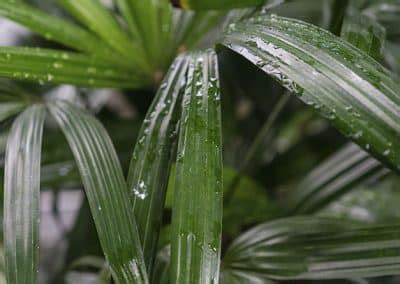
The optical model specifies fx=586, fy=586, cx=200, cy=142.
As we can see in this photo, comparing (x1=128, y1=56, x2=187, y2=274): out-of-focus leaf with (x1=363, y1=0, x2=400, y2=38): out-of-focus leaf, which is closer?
(x1=128, y1=56, x2=187, y2=274): out-of-focus leaf

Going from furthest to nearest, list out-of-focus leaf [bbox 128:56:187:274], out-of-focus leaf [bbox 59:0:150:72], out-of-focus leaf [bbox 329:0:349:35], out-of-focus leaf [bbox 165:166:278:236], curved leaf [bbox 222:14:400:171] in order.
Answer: out-of-focus leaf [bbox 165:166:278:236] → out-of-focus leaf [bbox 59:0:150:72] → out-of-focus leaf [bbox 329:0:349:35] → out-of-focus leaf [bbox 128:56:187:274] → curved leaf [bbox 222:14:400:171]

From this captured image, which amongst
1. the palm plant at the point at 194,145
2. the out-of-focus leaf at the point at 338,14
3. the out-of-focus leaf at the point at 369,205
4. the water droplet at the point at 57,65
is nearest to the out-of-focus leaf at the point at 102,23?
the palm plant at the point at 194,145

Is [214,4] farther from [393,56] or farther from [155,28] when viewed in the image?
[393,56]

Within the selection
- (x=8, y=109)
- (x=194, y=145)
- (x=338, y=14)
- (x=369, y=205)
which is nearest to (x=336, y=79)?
(x=194, y=145)

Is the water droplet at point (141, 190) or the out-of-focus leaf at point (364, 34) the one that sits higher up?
the out-of-focus leaf at point (364, 34)

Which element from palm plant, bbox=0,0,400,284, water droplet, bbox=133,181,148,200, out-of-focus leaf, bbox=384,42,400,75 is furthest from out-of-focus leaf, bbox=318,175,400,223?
water droplet, bbox=133,181,148,200

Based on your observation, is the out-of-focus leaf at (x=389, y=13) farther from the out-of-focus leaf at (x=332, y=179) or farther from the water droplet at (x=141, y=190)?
the water droplet at (x=141, y=190)

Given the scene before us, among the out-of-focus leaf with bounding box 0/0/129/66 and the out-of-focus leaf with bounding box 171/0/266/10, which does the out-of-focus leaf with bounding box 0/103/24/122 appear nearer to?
the out-of-focus leaf with bounding box 0/0/129/66

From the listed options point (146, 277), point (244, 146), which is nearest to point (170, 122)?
point (146, 277)

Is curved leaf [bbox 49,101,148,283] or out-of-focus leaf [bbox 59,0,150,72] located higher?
out-of-focus leaf [bbox 59,0,150,72]

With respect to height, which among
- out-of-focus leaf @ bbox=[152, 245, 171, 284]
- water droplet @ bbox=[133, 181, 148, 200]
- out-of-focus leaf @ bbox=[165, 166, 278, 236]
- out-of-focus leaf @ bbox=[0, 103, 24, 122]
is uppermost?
out-of-focus leaf @ bbox=[0, 103, 24, 122]
